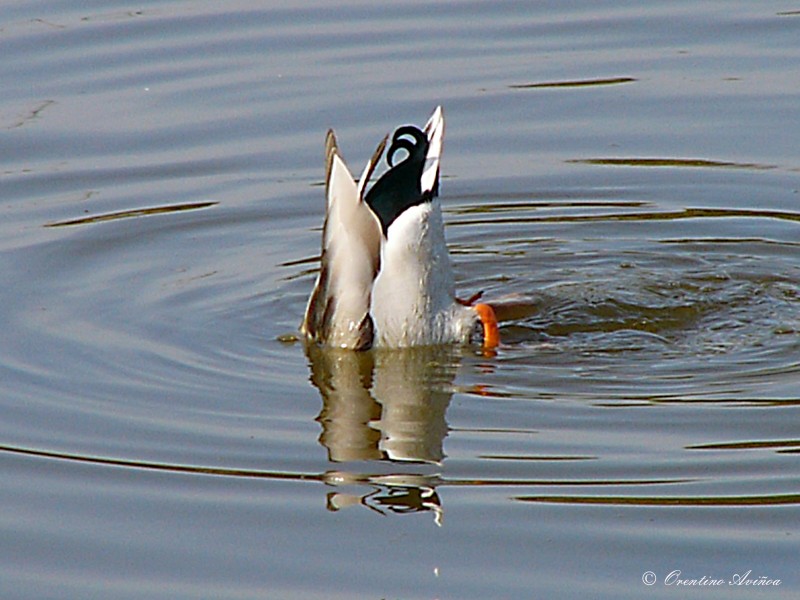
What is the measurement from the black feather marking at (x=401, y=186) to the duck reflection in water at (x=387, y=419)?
0.62 metres

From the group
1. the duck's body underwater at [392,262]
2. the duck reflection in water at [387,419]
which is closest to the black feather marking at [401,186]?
the duck's body underwater at [392,262]

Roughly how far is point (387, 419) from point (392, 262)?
29.3 inches

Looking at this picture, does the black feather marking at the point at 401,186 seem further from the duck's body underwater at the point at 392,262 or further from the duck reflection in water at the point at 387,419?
the duck reflection in water at the point at 387,419

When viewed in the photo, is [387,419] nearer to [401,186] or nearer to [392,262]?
[392,262]

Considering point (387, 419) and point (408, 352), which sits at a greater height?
point (408, 352)

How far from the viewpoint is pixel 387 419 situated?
6.59m

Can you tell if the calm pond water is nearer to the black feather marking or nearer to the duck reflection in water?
the duck reflection in water

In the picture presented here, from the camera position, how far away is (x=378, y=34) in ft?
38.9

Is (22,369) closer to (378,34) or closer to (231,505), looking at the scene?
(231,505)

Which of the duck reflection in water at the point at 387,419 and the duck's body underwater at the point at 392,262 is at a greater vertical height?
the duck's body underwater at the point at 392,262

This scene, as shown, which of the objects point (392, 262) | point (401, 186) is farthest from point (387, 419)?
point (401, 186)

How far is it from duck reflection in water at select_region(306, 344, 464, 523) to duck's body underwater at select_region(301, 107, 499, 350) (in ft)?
0.36

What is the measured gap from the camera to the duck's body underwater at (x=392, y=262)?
22.8 feet

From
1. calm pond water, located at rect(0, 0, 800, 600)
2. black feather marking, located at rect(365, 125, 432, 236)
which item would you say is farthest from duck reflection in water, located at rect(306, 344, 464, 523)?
black feather marking, located at rect(365, 125, 432, 236)
